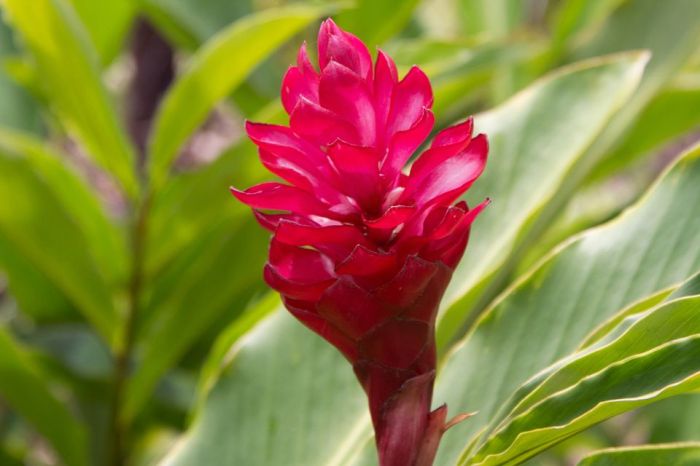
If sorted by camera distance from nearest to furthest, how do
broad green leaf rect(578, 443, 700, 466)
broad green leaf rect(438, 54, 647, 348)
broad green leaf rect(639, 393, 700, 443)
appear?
broad green leaf rect(578, 443, 700, 466) → broad green leaf rect(438, 54, 647, 348) → broad green leaf rect(639, 393, 700, 443)

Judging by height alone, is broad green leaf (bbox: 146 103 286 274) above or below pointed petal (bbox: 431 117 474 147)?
below

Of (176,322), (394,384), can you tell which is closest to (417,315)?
(394,384)

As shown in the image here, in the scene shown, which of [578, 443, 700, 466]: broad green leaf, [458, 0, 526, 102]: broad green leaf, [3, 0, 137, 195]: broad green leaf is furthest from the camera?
[458, 0, 526, 102]: broad green leaf

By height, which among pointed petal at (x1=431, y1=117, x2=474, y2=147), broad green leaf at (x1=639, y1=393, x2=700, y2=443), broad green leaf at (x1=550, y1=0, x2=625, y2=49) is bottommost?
broad green leaf at (x1=639, y1=393, x2=700, y2=443)

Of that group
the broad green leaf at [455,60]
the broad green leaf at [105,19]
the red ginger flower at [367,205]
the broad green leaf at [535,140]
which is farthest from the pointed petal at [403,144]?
the broad green leaf at [105,19]

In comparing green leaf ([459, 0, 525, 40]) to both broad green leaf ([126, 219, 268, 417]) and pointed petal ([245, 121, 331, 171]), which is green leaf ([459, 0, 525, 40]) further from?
pointed petal ([245, 121, 331, 171])

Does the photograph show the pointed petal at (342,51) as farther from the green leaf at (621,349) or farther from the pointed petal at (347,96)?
the green leaf at (621,349)

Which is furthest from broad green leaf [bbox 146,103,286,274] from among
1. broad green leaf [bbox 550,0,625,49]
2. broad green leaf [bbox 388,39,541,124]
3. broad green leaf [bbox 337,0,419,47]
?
broad green leaf [bbox 550,0,625,49]
